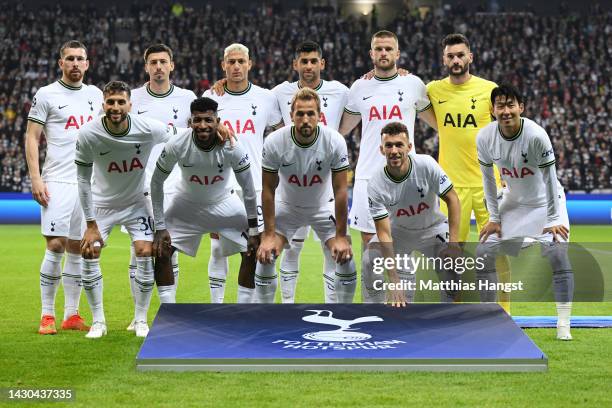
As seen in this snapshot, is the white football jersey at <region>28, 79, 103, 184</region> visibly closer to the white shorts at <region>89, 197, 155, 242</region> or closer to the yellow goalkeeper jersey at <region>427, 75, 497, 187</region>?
the white shorts at <region>89, 197, 155, 242</region>

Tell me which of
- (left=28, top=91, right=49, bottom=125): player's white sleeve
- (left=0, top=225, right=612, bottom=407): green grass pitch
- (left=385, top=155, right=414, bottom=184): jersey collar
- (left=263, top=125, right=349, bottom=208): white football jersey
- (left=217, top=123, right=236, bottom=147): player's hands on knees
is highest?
(left=28, top=91, right=49, bottom=125): player's white sleeve

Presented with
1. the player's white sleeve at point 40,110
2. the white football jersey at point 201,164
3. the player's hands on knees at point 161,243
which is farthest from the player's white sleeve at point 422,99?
the player's white sleeve at point 40,110

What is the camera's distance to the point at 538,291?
790 cm

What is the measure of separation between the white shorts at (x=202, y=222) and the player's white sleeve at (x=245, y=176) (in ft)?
0.78

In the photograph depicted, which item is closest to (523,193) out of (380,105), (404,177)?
(404,177)

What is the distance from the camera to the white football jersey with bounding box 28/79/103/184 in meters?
7.89

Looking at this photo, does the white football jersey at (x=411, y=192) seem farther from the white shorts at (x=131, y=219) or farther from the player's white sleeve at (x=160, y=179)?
the white shorts at (x=131, y=219)

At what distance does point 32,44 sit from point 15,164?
7.84 meters

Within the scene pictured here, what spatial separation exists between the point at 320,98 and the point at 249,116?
628mm

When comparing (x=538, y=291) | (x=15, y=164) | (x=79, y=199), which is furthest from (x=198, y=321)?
(x=15, y=164)

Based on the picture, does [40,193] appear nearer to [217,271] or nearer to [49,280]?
[49,280]

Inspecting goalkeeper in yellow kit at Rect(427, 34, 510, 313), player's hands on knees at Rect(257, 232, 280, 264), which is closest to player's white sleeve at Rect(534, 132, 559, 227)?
goalkeeper in yellow kit at Rect(427, 34, 510, 313)

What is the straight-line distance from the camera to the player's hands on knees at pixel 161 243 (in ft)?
23.9

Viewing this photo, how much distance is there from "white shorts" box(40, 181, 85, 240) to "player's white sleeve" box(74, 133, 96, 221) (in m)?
0.52
